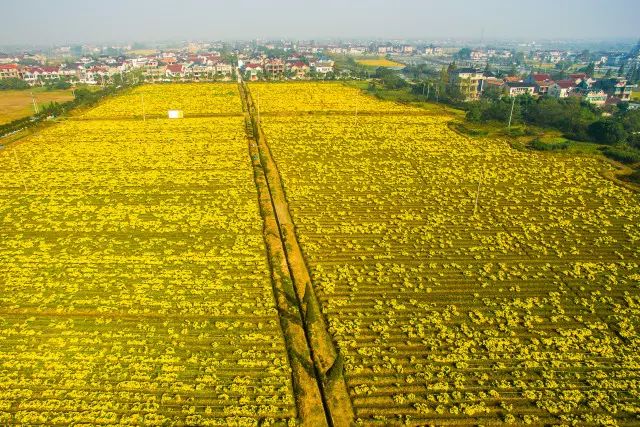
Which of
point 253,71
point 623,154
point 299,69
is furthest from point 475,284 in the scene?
point 253,71

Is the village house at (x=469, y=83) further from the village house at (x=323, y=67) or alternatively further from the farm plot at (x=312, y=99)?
the village house at (x=323, y=67)

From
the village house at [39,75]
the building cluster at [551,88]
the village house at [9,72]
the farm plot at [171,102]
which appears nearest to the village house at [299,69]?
the farm plot at [171,102]

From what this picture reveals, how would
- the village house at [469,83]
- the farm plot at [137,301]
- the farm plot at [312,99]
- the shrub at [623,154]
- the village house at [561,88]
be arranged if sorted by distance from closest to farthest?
the farm plot at [137,301] < the shrub at [623,154] < the farm plot at [312,99] < the village house at [469,83] < the village house at [561,88]

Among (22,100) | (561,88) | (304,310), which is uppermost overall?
(561,88)

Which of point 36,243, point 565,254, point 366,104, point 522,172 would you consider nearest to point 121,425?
point 36,243

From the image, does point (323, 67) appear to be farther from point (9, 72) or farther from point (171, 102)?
point (9, 72)
